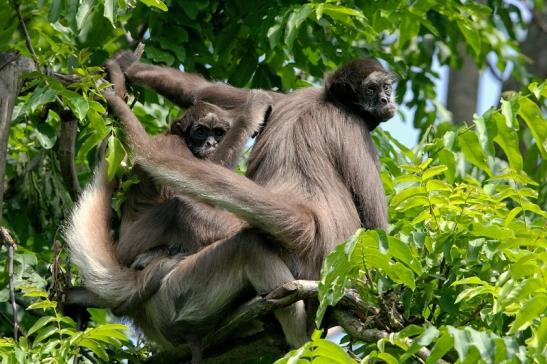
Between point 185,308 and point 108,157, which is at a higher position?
point 108,157

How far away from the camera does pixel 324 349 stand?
5652 millimetres

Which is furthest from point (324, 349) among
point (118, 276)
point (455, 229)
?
point (118, 276)

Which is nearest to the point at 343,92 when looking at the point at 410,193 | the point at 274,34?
the point at 274,34

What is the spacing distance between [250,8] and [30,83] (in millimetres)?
3468

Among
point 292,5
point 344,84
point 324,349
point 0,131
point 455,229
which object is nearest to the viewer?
point 324,349

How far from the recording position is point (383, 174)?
931cm

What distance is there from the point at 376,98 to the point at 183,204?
6.47 ft

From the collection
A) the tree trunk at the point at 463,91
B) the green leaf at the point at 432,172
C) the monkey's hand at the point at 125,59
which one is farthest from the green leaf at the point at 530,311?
the tree trunk at the point at 463,91

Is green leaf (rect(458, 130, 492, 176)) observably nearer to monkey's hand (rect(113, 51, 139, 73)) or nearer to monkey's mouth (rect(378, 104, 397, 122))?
monkey's mouth (rect(378, 104, 397, 122))

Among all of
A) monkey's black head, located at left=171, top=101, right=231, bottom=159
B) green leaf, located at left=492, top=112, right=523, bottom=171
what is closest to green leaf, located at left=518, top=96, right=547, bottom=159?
green leaf, located at left=492, top=112, right=523, bottom=171

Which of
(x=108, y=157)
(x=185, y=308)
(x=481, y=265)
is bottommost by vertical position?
(x=185, y=308)

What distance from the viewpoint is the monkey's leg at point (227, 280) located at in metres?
7.50

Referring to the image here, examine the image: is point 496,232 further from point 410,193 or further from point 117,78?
point 117,78

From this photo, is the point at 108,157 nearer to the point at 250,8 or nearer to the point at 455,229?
the point at 455,229
